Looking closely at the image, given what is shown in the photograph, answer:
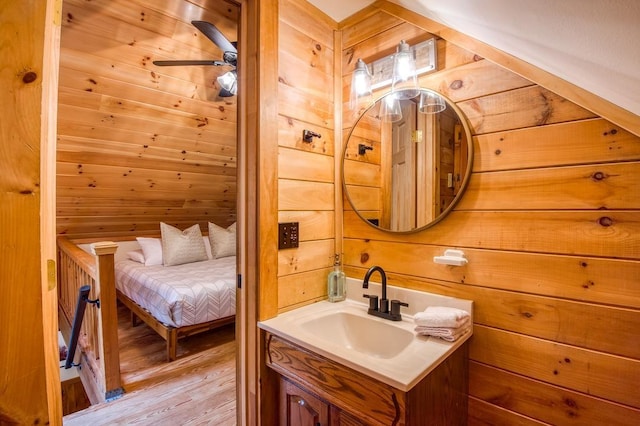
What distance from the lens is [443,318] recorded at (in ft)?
3.58

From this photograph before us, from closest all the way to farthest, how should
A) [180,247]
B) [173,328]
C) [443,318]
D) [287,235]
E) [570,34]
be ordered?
[570,34] < [443,318] < [287,235] < [173,328] < [180,247]

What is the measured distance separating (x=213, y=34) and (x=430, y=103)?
1261mm

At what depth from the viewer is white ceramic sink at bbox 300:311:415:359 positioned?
49.5 inches

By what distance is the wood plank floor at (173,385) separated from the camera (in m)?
1.95

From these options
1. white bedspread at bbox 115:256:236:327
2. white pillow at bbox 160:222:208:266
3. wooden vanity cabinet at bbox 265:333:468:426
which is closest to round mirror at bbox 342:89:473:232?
wooden vanity cabinet at bbox 265:333:468:426

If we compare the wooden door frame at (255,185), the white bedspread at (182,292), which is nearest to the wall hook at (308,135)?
the wooden door frame at (255,185)

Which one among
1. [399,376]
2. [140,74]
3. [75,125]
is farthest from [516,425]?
[75,125]

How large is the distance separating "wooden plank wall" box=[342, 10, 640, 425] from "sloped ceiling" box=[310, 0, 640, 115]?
0.46 ft

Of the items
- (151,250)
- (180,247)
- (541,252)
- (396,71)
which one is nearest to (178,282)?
(180,247)

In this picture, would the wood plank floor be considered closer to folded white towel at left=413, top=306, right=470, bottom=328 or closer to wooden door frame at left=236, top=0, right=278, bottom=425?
wooden door frame at left=236, top=0, right=278, bottom=425

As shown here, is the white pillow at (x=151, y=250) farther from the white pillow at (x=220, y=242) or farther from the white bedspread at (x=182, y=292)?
the white pillow at (x=220, y=242)

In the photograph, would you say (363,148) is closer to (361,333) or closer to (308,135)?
(308,135)

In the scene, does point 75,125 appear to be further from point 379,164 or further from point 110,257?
point 379,164

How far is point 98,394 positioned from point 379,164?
8.77 ft
